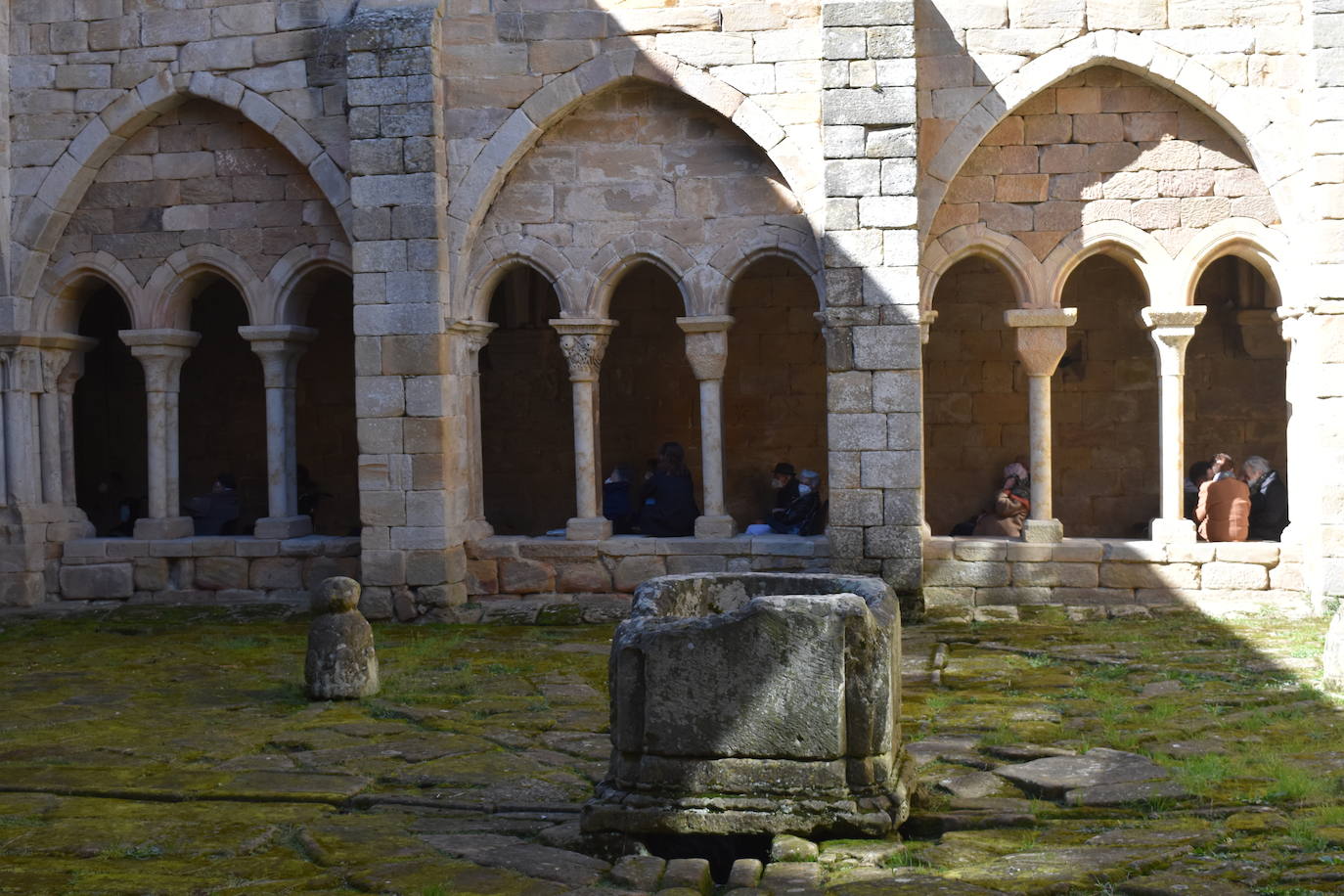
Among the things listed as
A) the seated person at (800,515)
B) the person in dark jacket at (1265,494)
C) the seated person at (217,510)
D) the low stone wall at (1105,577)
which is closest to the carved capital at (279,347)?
the seated person at (217,510)

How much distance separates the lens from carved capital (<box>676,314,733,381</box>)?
33.4ft

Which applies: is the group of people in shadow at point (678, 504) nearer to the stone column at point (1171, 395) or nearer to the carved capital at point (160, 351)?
the stone column at point (1171, 395)

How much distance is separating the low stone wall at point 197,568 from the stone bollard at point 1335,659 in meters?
6.39

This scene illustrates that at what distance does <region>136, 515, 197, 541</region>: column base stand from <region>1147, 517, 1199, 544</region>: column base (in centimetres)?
689

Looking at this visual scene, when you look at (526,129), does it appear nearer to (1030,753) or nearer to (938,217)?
(938,217)

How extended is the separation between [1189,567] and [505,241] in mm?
5093

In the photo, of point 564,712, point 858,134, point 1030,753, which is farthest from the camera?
point 858,134

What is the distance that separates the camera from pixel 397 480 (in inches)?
391

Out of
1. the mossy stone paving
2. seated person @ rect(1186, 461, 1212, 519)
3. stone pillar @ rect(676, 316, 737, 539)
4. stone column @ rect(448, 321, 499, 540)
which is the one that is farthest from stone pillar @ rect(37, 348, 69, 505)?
seated person @ rect(1186, 461, 1212, 519)

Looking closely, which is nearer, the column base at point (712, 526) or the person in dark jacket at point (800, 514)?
the column base at point (712, 526)

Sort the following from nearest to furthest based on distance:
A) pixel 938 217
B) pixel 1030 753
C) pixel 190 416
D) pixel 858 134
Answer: pixel 1030 753
pixel 858 134
pixel 938 217
pixel 190 416

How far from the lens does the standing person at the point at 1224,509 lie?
9953mm

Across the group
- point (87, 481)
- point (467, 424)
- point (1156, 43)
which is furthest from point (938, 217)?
point (87, 481)

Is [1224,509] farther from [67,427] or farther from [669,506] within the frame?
[67,427]
